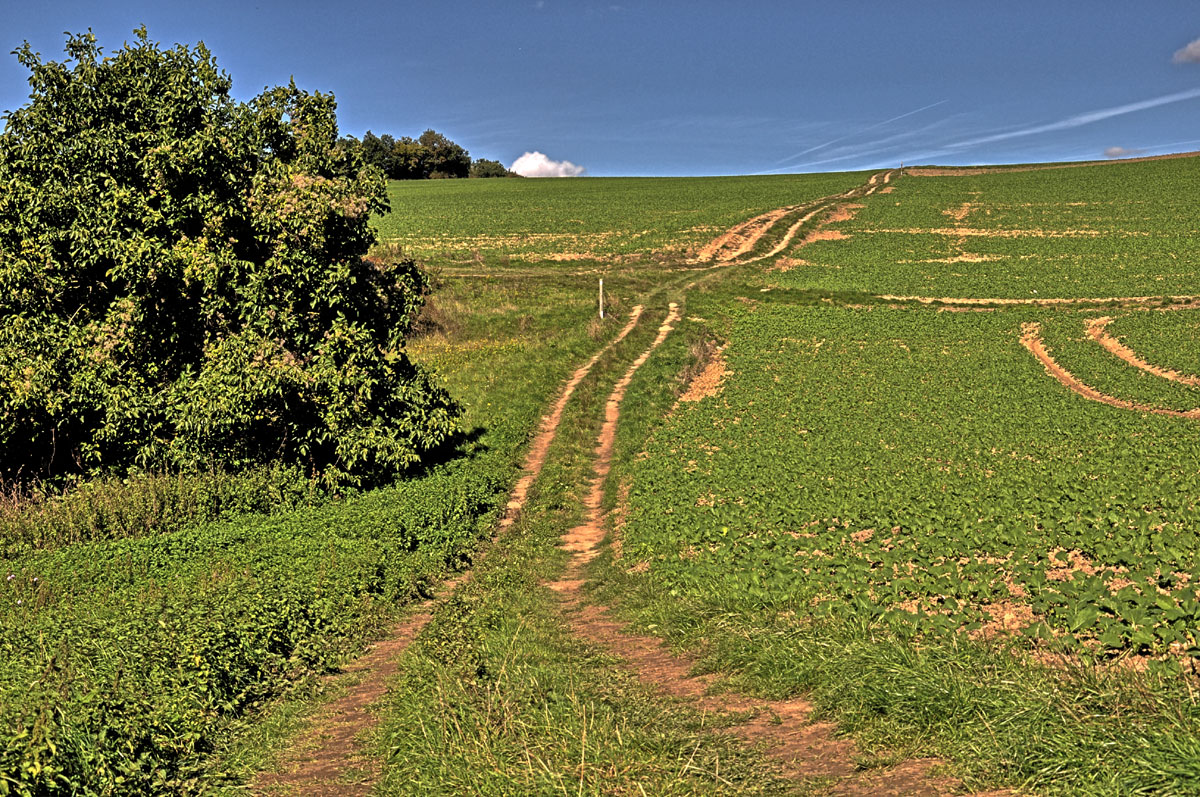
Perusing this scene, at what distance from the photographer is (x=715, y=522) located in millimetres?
16719

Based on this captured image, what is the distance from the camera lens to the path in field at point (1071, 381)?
80.9 feet

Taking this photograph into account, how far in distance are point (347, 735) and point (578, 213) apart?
75.8m

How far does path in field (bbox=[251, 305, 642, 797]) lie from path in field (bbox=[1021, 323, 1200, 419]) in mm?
20895

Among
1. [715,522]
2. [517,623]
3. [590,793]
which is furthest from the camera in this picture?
[715,522]

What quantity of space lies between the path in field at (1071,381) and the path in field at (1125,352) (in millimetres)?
2294

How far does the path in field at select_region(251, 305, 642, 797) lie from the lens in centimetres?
920

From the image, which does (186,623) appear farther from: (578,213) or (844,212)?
(844,212)

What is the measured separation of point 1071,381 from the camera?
1180 inches

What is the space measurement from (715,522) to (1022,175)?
4137 inches

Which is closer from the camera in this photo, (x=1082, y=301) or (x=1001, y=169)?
(x=1082, y=301)

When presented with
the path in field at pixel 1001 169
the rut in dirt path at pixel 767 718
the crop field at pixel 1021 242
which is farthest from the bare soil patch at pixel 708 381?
the path in field at pixel 1001 169

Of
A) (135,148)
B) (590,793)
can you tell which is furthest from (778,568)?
(135,148)

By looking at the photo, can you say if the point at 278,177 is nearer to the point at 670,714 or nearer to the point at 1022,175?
the point at 670,714

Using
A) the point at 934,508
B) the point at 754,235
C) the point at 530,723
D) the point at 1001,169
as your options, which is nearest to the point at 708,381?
the point at 934,508
